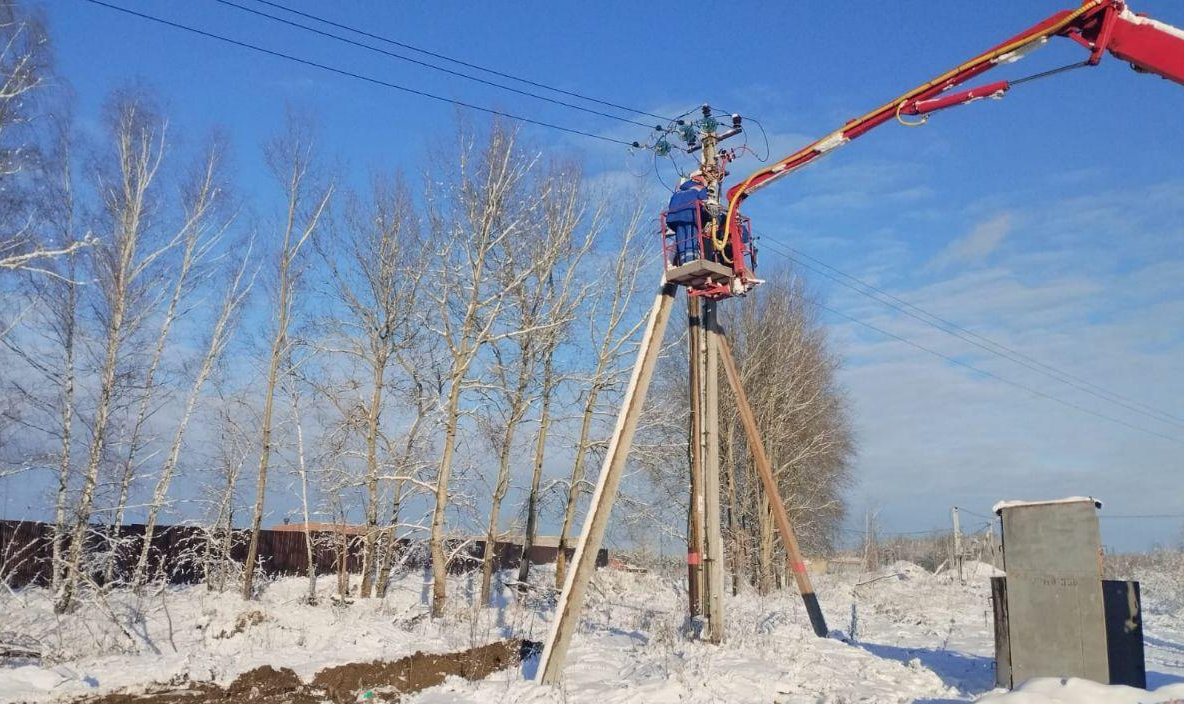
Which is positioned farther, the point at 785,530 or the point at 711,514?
the point at 785,530

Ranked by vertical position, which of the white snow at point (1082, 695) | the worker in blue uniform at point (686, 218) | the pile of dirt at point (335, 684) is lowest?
the pile of dirt at point (335, 684)

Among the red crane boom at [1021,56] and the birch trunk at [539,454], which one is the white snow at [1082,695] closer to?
the red crane boom at [1021,56]

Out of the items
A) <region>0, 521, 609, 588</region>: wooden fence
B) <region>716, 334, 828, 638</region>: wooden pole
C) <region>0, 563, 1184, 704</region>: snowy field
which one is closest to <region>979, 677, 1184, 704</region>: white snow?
<region>0, 563, 1184, 704</region>: snowy field

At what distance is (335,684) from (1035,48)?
38.3 feet

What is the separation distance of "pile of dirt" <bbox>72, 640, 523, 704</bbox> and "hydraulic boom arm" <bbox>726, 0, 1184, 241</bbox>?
7.53m

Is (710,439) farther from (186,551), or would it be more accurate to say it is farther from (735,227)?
(186,551)

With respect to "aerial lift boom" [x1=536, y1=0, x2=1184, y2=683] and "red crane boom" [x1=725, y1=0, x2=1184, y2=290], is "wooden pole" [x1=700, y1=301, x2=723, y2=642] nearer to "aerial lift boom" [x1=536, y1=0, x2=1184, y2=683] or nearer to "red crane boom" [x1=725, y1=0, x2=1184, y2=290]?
"aerial lift boom" [x1=536, y1=0, x2=1184, y2=683]

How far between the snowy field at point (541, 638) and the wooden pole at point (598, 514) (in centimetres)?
43

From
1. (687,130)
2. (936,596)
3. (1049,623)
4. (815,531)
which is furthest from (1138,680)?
(815,531)

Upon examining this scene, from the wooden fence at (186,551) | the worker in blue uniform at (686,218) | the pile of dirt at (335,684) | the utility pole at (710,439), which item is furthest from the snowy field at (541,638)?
the worker in blue uniform at (686,218)

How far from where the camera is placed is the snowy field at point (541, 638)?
884 cm

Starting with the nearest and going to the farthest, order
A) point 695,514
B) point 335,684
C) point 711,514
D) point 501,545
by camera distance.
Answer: point 335,684 → point 711,514 → point 695,514 → point 501,545

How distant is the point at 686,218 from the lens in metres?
12.3

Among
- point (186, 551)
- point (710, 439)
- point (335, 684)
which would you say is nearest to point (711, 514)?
point (710, 439)
